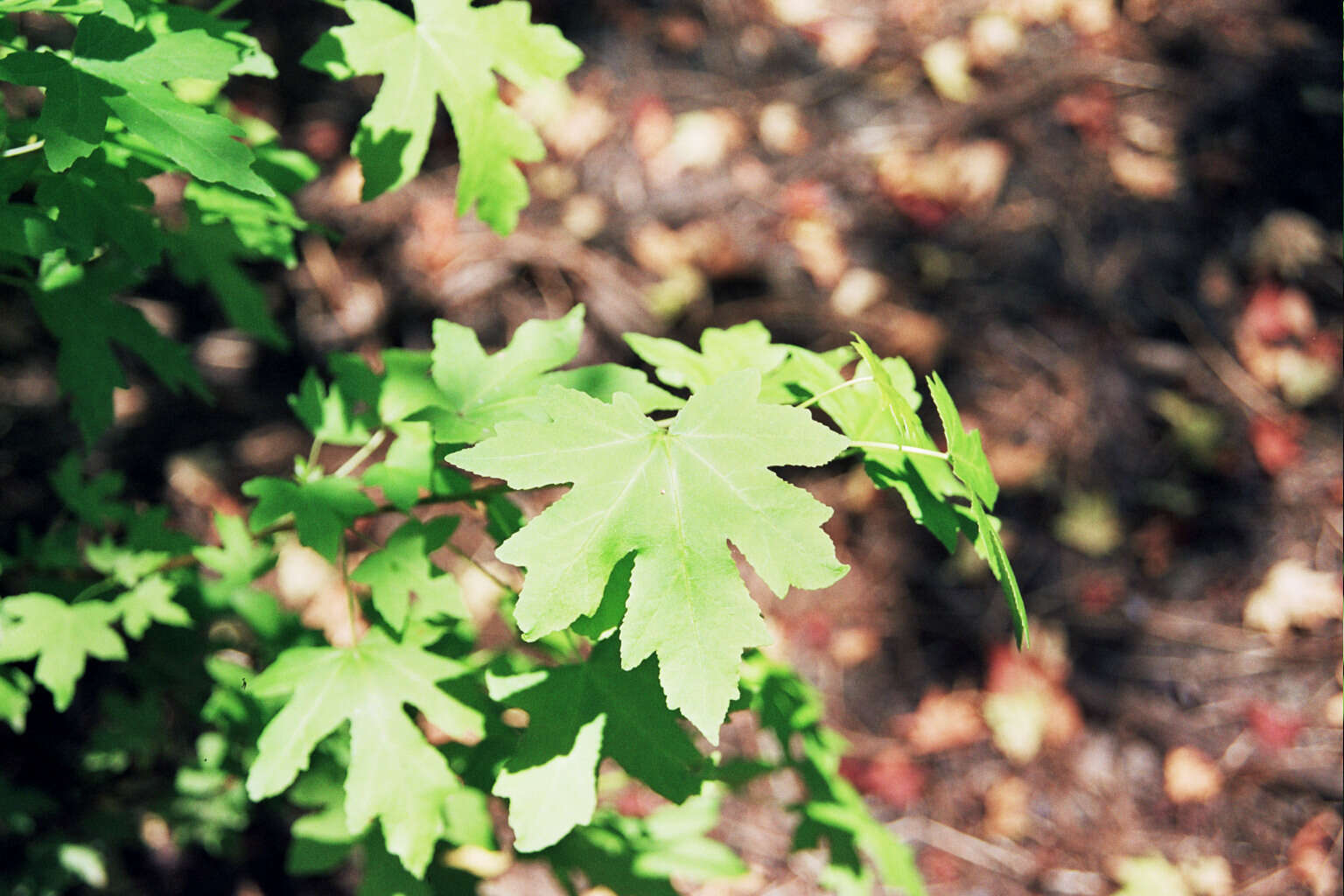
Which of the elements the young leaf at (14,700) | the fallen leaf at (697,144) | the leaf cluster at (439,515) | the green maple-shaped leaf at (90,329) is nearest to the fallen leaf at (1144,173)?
the fallen leaf at (697,144)

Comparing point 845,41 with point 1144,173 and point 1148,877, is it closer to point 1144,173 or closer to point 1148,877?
point 1144,173

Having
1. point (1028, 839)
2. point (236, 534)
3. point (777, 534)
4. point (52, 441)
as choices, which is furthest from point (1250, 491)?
point (52, 441)

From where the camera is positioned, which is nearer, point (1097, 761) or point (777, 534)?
point (777, 534)

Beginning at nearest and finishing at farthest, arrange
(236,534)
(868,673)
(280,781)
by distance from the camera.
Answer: (280,781) → (236,534) → (868,673)

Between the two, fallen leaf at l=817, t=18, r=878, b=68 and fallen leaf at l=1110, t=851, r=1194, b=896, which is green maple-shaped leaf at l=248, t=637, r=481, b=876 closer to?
fallen leaf at l=1110, t=851, r=1194, b=896

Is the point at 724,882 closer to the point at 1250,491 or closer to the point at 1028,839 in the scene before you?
the point at 1028,839

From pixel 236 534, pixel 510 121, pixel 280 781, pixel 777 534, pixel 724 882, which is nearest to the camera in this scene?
pixel 777 534

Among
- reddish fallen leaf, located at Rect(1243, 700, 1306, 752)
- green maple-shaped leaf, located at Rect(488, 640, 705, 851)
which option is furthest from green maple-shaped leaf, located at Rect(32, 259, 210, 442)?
reddish fallen leaf, located at Rect(1243, 700, 1306, 752)

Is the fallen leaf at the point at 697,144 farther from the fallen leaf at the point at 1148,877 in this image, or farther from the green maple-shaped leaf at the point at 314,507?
the fallen leaf at the point at 1148,877
